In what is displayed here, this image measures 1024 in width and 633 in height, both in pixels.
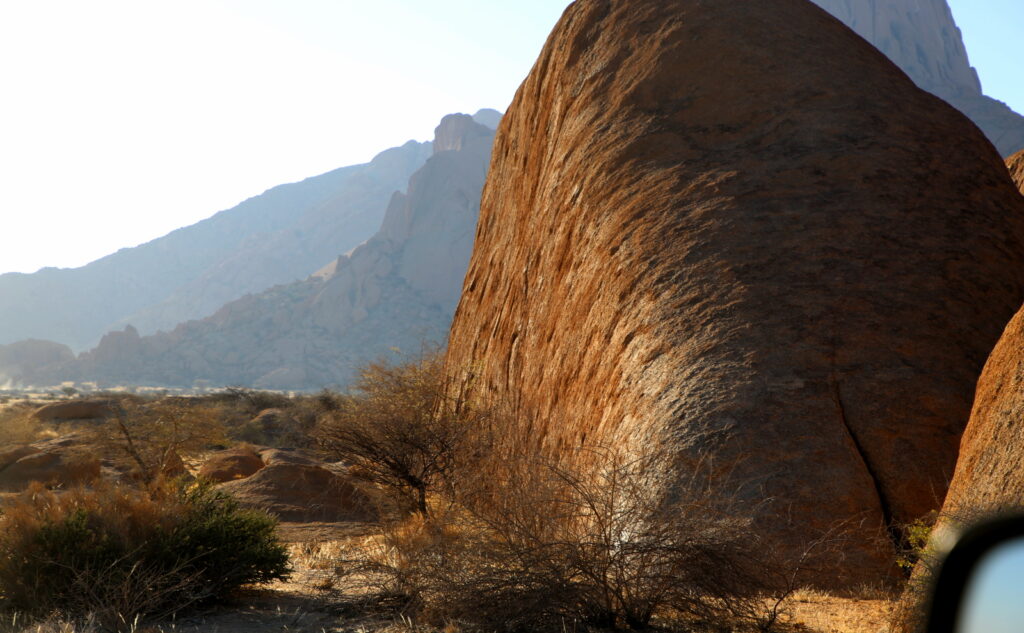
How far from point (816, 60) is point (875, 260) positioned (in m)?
3.38

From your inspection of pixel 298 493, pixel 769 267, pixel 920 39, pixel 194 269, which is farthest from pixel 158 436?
pixel 194 269

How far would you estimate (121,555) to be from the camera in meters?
6.99

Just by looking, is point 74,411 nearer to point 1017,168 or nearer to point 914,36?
point 1017,168

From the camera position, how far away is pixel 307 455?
22359 mm

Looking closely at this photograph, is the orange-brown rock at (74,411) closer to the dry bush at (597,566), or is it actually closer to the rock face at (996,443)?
the dry bush at (597,566)

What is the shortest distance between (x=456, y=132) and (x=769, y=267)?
445ft

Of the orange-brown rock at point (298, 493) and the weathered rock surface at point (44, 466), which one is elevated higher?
the weathered rock surface at point (44, 466)

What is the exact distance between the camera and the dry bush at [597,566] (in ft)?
17.5

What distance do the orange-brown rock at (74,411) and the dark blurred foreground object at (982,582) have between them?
101ft

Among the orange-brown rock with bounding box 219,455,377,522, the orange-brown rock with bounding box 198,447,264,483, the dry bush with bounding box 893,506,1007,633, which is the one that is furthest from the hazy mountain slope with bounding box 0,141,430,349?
the dry bush with bounding box 893,506,1007,633

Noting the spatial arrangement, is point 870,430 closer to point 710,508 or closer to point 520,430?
point 710,508

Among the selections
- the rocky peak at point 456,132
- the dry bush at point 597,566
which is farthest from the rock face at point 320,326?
the dry bush at point 597,566

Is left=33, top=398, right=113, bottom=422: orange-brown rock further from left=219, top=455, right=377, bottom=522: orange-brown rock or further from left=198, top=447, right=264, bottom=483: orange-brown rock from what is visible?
left=219, top=455, right=377, bottom=522: orange-brown rock

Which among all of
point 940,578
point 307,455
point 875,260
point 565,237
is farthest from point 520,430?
point 307,455
